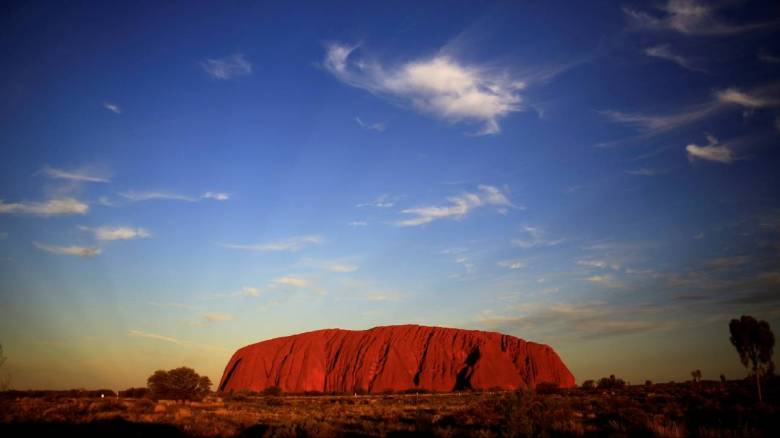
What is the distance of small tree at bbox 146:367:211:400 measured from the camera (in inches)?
1465

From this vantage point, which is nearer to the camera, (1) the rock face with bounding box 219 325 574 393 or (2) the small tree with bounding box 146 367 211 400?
(2) the small tree with bounding box 146 367 211 400

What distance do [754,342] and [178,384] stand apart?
1806 inches

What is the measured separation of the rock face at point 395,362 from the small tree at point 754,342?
40870 millimetres

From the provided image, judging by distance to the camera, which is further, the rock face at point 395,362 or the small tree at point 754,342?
the rock face at point 395,362

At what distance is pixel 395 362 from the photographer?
80.7m

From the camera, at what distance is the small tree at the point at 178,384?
37.2m

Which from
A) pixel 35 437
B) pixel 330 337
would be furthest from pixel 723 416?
pixel 330 337

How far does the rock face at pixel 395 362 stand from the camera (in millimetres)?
75750

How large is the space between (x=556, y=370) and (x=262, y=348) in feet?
192

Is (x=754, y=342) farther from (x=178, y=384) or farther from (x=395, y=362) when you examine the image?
(x=395, y=362)

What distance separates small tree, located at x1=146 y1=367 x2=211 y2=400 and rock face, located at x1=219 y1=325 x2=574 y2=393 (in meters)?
41.0

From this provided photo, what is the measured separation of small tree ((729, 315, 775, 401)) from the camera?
3266cm

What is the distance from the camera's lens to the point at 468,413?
63.5 ft

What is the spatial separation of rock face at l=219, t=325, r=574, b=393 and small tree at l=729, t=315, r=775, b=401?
40870mm
